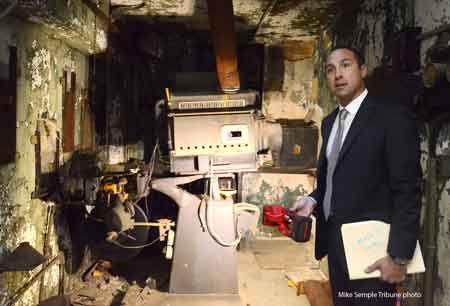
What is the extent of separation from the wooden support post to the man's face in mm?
1251

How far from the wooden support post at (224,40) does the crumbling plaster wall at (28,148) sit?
1266mm

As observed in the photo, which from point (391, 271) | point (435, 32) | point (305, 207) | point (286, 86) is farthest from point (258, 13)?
point (391, 271)

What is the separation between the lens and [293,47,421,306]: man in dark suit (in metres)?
1.38

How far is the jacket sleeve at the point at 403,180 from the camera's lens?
1.36m

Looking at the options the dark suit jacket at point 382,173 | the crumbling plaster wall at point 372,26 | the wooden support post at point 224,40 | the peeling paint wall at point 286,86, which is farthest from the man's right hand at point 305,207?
the peeling paint wall at point 286,86

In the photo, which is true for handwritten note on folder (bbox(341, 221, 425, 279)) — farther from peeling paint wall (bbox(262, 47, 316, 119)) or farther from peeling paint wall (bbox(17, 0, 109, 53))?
peeling paint wall (bbox(262, 47, 316, 119))

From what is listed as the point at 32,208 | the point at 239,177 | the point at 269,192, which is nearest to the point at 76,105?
the point at 32,208

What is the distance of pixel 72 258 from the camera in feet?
10.6

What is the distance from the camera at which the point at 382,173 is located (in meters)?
1.49

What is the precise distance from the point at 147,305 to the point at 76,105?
1898 mm

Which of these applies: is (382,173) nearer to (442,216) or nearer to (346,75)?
(346,75)

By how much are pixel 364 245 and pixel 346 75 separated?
0.75 m

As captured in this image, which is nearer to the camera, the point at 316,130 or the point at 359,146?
the point at 359,146

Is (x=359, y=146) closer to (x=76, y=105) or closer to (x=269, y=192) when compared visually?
(x=76, y=105)
